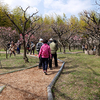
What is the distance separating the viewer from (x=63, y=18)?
37531 mm

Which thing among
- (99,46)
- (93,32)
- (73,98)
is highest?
(93,32)

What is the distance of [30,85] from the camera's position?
173 inches

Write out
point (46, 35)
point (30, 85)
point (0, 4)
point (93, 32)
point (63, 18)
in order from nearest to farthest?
1. point (30, 85)
2. point (93, 32)
3. point (46, 35)
4. point (0, 4)
5. point (63, 18)

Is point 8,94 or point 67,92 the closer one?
point 8,94

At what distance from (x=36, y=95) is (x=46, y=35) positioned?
A: 22869mm

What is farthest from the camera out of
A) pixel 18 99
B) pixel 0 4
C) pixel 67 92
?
pixel 0 4

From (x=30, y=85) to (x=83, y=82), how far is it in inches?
84.8

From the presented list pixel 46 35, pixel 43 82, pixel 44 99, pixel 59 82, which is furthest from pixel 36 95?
pixel 46 35

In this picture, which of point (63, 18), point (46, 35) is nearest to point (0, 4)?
point (46, 35)

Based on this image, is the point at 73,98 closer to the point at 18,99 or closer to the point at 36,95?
the point at 36,95

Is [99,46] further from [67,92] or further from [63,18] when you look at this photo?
[63,18]

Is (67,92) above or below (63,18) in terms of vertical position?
below

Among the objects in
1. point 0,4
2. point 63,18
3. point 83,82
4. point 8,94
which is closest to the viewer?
point 8,94

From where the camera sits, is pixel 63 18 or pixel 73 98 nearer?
pixel 73 98
